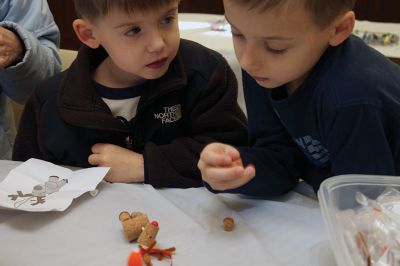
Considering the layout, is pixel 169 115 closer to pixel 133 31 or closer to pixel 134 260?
pixel 133 31

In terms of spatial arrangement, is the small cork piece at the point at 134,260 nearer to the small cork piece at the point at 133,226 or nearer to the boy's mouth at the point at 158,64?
the small cork piece at the point at 133,226

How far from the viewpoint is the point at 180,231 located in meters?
0.65

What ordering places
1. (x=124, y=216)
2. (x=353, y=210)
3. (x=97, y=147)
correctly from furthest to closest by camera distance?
(x=97, y=147) < (x=124, y=216) < (x=353, y=210)

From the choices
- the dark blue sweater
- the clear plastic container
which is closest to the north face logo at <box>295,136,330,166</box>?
the dark blue sweater

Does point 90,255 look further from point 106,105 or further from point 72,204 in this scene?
point 106,105

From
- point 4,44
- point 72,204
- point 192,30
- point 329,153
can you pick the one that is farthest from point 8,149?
point 192,30

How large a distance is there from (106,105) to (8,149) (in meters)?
0.47

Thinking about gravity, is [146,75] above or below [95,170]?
above

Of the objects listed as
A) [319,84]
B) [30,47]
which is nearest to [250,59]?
[319,84]

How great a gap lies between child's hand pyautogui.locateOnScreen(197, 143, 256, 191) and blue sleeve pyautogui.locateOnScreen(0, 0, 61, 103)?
1.83ft

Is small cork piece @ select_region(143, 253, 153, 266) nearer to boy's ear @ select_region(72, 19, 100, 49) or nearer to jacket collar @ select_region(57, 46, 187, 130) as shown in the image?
jacket collar @ select_region(57, 46, 187, 130)

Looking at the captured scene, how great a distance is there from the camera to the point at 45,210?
68 centimetres

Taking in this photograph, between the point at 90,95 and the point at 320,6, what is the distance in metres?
0.48

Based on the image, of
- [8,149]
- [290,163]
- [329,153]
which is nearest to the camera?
[329,153]
